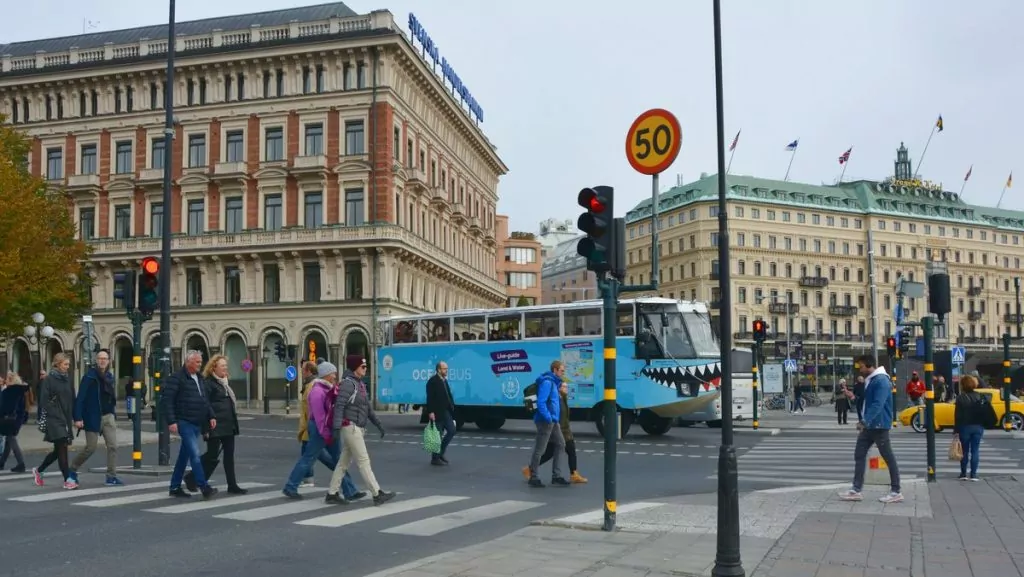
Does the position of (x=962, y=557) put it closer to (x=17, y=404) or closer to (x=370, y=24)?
(x=17, y=404)

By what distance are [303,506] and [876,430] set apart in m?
7.18

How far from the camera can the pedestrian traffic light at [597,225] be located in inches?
397

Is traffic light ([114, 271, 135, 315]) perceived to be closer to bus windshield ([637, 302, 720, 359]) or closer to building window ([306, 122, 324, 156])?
bus windshield ([637, 302, 720, 359])

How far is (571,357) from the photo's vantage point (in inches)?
1138

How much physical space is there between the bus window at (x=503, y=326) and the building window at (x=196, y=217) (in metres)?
31.7

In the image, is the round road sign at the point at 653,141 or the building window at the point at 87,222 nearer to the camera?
the round road sign at the point at 653,141

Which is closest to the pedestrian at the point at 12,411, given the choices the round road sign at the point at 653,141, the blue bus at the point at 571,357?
the round road sign at the point at 653,141

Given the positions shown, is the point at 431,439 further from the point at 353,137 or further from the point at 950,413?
the point at 353,137

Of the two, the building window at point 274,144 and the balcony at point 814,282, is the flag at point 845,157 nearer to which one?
the balcony at point 814,282

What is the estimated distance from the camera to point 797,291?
113188 millimetres

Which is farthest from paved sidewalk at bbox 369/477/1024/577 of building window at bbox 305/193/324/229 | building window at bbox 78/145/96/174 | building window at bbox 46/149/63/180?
building window at bbox 46/149/63/180

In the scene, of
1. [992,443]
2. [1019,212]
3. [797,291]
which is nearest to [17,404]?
[992,443]

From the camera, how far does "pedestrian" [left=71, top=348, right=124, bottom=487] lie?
48.2 ft

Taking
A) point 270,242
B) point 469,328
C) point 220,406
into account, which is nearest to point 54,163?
point 270,242
